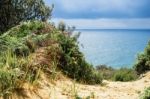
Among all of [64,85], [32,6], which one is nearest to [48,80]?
[64,85]

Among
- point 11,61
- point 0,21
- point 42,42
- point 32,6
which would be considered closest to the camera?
point 11,61

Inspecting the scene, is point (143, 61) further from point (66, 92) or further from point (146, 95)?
point (146, 95)

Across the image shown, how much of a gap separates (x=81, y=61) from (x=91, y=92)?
8.56 ft

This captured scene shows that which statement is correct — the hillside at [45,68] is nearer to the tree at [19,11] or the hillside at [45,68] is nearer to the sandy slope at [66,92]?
the sandy slope at [66,92]

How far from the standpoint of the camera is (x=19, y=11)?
2786 centimetres

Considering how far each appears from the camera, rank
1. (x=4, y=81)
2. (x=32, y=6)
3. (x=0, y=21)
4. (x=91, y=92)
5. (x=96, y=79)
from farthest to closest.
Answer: (x=32, y=6) < (x=0, y=21) < (x=96, y=79) < (x=91, y=92) < (x=4, y=81)

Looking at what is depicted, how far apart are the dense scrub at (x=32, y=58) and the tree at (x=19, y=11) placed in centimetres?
1127

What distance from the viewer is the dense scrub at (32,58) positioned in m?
10.7

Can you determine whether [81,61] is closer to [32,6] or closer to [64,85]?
[64,85]

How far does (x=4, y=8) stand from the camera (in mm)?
26906

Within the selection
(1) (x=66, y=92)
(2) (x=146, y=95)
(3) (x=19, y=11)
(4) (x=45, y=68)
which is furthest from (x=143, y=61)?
(2) (x=146, y=95)

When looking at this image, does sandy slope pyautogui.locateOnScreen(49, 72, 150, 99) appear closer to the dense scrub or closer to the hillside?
the hillside

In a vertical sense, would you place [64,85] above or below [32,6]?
below

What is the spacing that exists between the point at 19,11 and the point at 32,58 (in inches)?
618
